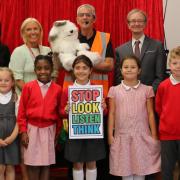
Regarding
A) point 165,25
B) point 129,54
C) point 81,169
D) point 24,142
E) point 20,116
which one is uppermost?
point 165,25

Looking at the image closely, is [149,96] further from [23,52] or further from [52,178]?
[52,178]

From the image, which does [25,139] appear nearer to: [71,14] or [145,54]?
[145,54]

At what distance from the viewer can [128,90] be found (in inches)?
115

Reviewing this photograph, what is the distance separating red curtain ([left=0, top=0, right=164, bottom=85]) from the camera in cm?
407

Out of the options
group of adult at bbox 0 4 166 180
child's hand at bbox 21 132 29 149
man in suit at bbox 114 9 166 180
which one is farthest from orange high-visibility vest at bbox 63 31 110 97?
child's hand at bbox 21 132 29 149

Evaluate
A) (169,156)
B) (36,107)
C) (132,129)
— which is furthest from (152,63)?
(36,107)

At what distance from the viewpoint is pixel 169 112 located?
110 inches

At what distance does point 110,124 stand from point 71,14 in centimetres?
169

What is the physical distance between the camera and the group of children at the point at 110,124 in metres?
2.83

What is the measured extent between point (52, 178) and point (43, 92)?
127 cm

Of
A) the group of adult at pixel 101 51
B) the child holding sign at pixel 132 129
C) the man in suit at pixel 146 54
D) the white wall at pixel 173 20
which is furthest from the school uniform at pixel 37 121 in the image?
the white wall at pixel 173 20

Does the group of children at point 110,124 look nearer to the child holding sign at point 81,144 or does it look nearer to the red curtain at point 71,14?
the child holding sign at point 81,144

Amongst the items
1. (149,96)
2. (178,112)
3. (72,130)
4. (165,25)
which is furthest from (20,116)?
(165,25)

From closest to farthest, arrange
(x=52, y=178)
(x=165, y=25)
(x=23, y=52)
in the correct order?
(x=23, y=52) → (x=52, y=178) → (x=165, y=25)
